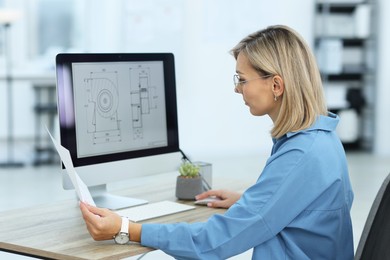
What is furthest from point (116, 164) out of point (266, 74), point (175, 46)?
point (175, 46)

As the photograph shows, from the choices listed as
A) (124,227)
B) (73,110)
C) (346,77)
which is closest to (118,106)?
(73,110)

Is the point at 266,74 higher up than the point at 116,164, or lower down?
higher up

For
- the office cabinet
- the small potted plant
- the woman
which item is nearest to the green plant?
the small potted plant

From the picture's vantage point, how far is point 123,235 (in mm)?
1741

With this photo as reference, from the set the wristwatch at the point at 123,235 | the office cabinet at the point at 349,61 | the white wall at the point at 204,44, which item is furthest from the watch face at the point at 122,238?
the office cabinet at the point at 349,61

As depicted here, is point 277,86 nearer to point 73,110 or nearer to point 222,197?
point 222,197

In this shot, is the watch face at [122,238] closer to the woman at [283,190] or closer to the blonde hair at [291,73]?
the woman at [283,190]

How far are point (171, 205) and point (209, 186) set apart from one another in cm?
27

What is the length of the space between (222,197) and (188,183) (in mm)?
155

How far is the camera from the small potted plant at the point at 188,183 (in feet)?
7.57

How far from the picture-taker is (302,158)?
1.69 m

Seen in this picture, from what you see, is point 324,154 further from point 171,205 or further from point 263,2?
point 263,2

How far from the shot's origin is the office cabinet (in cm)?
769

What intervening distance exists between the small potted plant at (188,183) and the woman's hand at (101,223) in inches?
23.3
